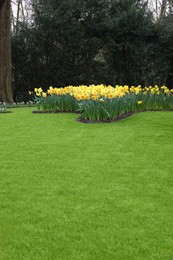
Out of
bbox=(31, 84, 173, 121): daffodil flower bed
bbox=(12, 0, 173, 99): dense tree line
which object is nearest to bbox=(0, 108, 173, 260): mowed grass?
bbox=(31, 84, 173, 121): daffodil flower bed

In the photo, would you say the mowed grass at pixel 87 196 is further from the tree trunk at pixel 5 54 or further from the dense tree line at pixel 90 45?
the dense tree line at pixel 90 45

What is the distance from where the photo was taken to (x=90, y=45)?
15.0m

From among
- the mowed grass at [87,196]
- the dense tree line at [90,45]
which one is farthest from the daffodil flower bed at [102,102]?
the dense tree line at [90,45]

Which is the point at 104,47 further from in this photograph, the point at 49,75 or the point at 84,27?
the point at 49,75

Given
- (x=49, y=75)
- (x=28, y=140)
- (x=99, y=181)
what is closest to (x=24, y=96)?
(x=49, y=75)

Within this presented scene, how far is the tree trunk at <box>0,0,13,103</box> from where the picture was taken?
481 inches

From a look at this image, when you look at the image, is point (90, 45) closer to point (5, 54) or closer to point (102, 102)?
point (5, 54)

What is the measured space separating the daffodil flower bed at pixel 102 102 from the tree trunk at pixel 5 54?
10.9ft

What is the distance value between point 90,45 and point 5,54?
4205mm

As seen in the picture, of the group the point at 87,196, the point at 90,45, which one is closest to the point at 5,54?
the point at 90,45

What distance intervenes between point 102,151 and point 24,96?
11.0 m

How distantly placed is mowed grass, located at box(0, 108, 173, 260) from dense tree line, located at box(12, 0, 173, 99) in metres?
9.49

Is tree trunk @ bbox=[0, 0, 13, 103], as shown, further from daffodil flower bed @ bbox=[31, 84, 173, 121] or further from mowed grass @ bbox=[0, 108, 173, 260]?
mowed grass @ bbox=[0, 108, 173, 260]

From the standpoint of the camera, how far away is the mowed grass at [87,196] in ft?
7.39
